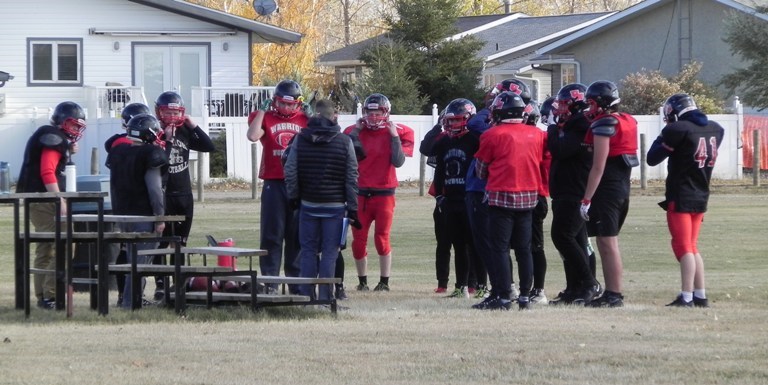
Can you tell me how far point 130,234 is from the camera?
11.0 meters

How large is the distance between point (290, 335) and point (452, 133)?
12.9ft

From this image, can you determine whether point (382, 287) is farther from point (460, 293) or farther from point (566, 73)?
point (566, 73)

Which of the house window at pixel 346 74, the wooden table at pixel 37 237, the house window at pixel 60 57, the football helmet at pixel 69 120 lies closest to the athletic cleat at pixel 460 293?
the wooden table at pixel 37 237

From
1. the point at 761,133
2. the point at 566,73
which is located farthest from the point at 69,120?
the point at 566,73

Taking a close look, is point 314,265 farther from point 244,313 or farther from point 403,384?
point 403,384

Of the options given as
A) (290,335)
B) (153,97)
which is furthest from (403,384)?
(153,97)

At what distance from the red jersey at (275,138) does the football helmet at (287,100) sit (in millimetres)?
60

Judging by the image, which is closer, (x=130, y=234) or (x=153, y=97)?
(x=130, y=234)

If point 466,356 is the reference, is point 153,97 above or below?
above

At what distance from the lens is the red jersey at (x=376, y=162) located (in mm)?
13828

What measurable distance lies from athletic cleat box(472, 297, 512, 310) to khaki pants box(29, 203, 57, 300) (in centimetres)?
402

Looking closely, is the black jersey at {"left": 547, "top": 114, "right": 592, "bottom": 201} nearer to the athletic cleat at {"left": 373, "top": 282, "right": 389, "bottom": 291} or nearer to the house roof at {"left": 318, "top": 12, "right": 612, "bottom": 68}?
the athletic cleat at {"left": 373, "top": 282, "right": 389, "bottom": 291}

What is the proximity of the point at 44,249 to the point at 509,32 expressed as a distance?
4728cm

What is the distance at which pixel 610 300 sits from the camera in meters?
12.0
